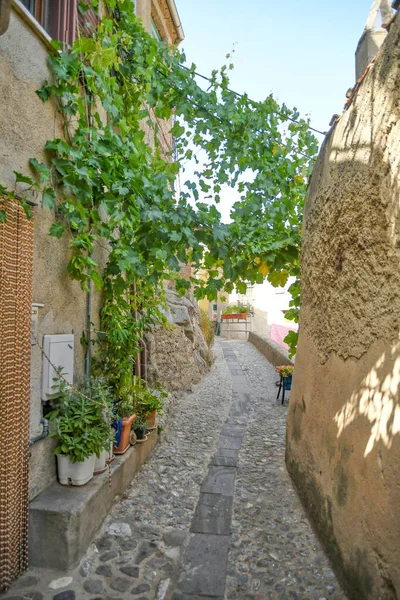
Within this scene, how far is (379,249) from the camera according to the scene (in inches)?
92.4

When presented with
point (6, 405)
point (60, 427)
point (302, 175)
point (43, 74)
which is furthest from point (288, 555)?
point (302, 175)

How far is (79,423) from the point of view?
3.14 metres

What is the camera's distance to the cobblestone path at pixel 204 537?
2564 mm

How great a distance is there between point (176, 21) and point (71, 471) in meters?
9.78

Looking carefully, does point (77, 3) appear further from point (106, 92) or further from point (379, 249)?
point (379, 249)

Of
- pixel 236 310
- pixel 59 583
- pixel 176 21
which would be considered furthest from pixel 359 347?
pixel 236 310

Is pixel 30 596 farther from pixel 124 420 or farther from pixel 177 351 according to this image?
pixel 177 351

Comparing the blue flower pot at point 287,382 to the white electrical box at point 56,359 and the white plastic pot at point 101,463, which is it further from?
the white electrical box at point 56,359

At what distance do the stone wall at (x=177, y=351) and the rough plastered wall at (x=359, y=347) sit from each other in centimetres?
341

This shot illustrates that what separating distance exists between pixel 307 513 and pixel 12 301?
270 cm

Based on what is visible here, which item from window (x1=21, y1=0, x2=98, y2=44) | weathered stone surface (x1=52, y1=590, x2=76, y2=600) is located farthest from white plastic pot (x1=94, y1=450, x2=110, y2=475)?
window (x1=21, y1=0, x2=98, y2=44)

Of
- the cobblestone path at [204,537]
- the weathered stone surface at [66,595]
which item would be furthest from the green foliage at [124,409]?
the weathered stone surface at [66,595]

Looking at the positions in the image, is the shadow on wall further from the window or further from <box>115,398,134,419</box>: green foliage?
the window

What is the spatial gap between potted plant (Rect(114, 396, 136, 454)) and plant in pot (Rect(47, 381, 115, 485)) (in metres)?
0.66
